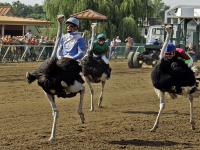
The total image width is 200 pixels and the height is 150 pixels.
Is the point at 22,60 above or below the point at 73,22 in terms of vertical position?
below

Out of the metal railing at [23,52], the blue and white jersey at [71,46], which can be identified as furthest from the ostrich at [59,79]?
the metal railing at [23,52]

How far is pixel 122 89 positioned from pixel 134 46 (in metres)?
22.4

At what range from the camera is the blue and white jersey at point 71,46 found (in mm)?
11461

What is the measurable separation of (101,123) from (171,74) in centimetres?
215

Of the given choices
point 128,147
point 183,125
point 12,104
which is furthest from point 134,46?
point 128,147

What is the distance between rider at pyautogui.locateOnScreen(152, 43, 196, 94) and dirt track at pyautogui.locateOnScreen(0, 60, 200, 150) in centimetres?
→ 92

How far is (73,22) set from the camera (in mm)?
11578

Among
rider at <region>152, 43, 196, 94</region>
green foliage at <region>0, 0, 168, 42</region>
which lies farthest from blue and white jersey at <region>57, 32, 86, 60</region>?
green foliage at <region>0, 0, 168, 42</region>

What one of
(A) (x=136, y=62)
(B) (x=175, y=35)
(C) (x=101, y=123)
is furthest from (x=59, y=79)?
(B) (x=175, y=35)

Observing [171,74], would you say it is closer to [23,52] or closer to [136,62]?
[136,62]

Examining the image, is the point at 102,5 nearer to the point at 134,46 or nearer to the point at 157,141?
the point at 134,46

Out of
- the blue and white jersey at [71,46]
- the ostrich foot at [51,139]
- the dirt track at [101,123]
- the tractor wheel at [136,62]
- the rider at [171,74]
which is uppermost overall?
the blue and white jersey at [71,46]

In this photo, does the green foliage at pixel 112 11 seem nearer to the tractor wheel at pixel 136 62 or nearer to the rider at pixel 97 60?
the tractor wheel at pixel 136 62

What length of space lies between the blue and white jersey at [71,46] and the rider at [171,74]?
1.46 metres
